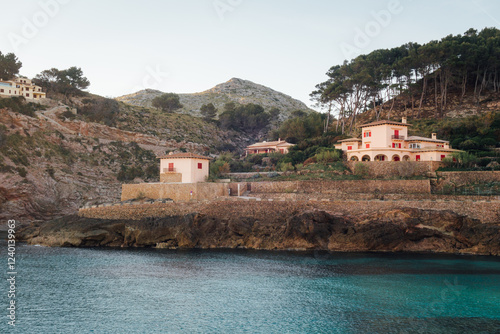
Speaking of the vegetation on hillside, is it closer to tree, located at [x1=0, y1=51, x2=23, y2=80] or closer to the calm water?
the calm water

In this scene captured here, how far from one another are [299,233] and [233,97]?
364 feet

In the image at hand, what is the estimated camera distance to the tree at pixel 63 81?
257 ft

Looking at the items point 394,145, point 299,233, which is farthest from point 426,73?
point 299,233

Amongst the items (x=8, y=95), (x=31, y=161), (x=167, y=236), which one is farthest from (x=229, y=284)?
(x=8, y=95)

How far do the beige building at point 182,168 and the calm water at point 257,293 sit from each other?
565 inches

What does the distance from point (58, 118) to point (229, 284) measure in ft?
172

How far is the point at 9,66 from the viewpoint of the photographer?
70438 millimetres

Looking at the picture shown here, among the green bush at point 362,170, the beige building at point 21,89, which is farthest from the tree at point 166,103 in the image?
the green bush at point 362,170

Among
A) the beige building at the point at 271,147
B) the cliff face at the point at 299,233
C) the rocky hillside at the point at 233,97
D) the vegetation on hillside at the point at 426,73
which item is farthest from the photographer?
the rocky hillside at the point at 233,97

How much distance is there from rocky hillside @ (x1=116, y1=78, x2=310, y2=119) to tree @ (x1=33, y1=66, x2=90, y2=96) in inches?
1671

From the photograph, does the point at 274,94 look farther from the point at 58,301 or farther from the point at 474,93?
the point at 58,301

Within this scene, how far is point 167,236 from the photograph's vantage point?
39.7 meters

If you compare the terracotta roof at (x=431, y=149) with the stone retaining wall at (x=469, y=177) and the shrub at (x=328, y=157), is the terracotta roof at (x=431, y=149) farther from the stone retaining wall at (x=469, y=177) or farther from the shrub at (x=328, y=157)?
the shrub at (x=328, y=157)

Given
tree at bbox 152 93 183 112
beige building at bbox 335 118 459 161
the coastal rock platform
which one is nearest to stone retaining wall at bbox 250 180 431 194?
the coastal rock platform
